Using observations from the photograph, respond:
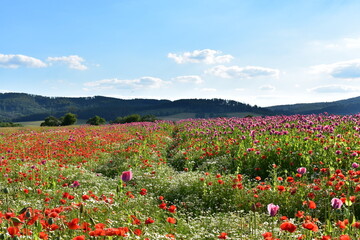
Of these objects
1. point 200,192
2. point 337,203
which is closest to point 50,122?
point 200,192

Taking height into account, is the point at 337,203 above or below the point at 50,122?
above

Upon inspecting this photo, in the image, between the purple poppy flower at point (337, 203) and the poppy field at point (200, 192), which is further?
the poppy field at point (200, 192)

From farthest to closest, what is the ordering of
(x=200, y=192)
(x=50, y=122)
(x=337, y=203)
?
(x=50, y=122) < (x=200, y=192) < (x=337, y=203)

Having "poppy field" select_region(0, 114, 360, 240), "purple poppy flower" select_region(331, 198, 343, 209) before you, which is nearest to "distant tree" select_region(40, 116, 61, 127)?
"poppy field" select_region(0, 114, 360, 240)

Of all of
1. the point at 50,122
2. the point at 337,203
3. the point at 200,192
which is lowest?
the point at 50,122

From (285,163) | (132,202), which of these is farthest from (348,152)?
(132,202)

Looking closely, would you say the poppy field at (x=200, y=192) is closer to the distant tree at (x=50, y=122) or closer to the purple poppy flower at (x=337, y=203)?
the purple poppy flower at (x=337, y=203)

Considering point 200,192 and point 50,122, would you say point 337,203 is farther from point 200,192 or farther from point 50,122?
point 50,122

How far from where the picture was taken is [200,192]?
8.55 m

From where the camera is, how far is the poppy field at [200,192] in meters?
4.10

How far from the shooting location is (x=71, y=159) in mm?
15258

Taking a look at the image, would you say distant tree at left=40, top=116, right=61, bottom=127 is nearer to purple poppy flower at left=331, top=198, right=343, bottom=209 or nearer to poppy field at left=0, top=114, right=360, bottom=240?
poppy field at left=0, top=114, right=360, bottom=240

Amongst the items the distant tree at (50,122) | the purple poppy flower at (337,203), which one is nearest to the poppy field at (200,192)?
the purple poppy flower at (337,203)

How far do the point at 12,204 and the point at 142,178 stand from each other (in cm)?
420
